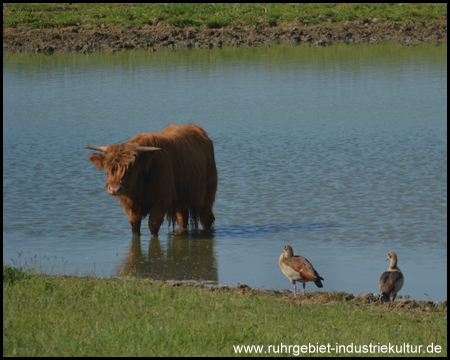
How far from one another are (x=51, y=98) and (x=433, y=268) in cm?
1745

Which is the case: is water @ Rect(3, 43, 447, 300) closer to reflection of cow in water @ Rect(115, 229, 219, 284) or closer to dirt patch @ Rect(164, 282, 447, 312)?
reflection of cow in water @ Rect(115, 229, 219, 284)

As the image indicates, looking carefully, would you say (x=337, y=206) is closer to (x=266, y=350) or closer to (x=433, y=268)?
(x=433, y=268)

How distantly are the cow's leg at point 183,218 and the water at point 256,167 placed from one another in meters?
0.16

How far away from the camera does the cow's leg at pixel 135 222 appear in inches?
407

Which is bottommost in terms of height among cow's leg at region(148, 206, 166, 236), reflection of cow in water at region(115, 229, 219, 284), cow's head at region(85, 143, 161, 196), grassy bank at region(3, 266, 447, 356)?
reflection of cow in water at region(115, 229, 219, 284)

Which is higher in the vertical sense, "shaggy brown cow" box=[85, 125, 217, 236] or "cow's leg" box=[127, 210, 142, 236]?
"shaggy brown cow" box=[85, 125, 217, 236]

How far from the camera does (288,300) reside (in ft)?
24.6

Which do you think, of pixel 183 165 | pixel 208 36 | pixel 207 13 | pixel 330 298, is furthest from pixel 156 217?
pixel 207 13

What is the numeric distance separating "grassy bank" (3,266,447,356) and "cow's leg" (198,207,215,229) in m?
3.58

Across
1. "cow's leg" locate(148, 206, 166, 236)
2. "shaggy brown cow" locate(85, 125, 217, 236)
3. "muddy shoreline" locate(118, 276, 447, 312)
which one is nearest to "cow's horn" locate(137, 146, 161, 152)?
"shaggy brown cow" locate(85, 125, 217, 236)

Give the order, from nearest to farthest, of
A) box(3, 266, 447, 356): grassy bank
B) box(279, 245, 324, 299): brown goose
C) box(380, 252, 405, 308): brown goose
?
box(3, 266, 447, 356): grassy bank < box(380, 252, 405, 308): brown goose < box(279, 245, 324, 299): brown goose

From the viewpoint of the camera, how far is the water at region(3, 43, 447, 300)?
9.55 meters

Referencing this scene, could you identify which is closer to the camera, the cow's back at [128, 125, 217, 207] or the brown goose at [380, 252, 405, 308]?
the brown goose at [380, 252, 405, 308]

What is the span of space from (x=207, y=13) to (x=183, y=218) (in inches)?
1126
